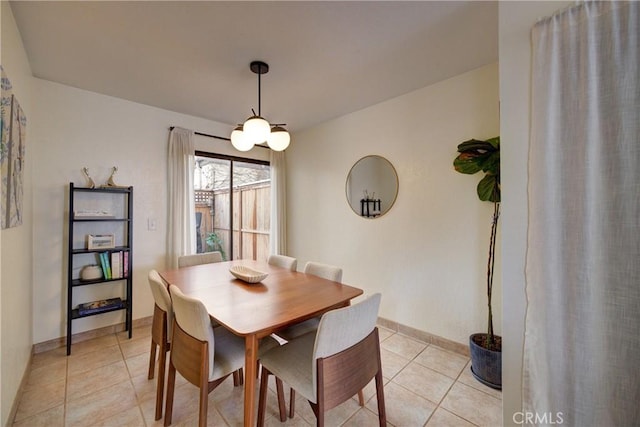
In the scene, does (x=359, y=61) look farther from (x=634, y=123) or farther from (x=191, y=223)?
(x=191, y=223)

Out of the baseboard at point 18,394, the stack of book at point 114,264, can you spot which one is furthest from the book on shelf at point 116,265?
the baseboard at point 18,394

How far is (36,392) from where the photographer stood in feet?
6.09

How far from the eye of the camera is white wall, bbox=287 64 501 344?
7.49 ft

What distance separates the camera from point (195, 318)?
131cm

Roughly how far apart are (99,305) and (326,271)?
2.34 metres

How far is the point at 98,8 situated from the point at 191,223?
214cm

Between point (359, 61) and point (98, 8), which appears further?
point (359, 61)

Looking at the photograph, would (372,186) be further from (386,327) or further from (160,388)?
(160,388)

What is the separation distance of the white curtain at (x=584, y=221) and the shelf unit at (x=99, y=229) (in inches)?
130

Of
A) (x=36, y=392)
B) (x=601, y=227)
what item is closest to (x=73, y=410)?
(x=36, y=392)

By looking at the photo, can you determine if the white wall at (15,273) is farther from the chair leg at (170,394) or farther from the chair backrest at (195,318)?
the chair backrest at (195,318)

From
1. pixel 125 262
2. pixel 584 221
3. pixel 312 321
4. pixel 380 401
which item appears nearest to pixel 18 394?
pixel 125 262

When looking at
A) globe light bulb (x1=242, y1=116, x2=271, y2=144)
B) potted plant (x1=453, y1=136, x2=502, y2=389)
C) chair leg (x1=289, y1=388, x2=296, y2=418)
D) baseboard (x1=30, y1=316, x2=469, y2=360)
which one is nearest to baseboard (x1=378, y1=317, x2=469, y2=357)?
baseboard (x1=30, y1=316, x2=469, y2=360)

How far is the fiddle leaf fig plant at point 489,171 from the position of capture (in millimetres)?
1952
